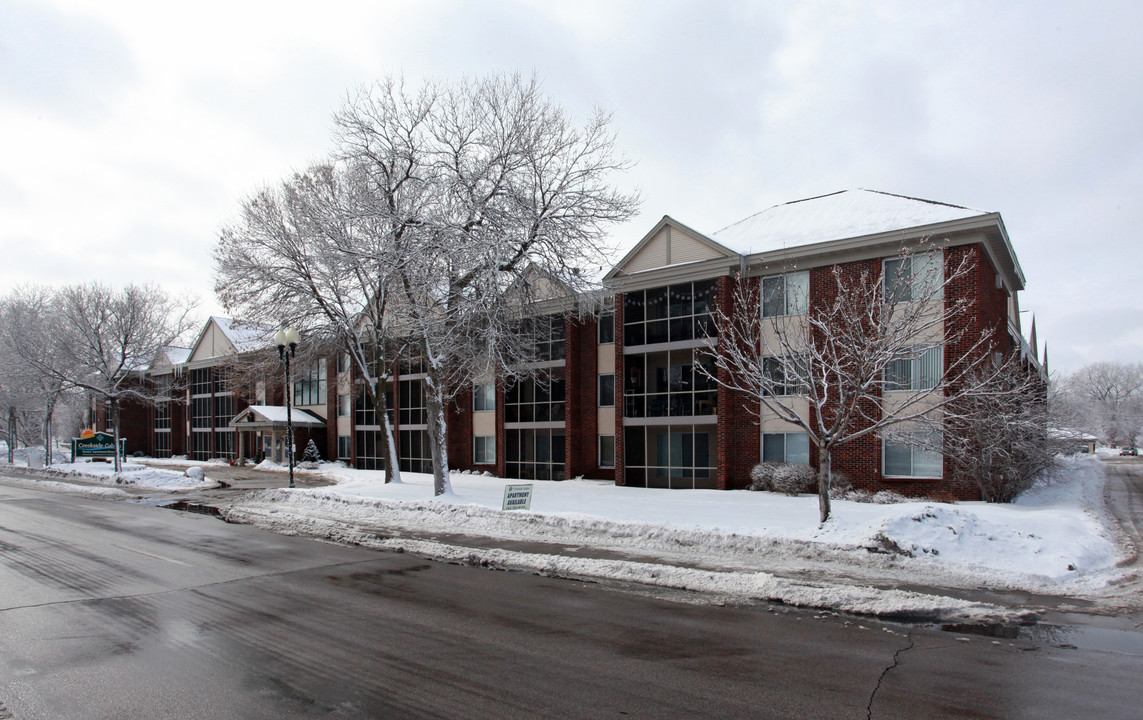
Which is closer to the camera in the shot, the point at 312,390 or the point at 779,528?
the point at 779,528

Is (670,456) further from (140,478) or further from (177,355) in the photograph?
(177,355)

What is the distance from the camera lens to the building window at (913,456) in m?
19.4

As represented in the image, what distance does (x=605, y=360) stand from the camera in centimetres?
2881

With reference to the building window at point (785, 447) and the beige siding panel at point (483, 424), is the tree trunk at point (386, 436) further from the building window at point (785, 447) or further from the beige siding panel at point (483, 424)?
the building window at point (785, 447)

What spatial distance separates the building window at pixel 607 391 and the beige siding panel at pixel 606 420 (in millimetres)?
212

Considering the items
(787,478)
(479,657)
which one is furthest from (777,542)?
(787,478)

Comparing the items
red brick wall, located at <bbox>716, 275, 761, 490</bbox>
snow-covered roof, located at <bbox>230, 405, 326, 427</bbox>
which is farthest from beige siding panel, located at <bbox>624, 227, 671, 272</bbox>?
snow-covered roof, located at <bbox>230, 405, 326, 427</bbox>

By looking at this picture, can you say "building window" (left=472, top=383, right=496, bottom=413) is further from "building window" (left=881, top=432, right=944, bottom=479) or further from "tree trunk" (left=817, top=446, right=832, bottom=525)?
"tree trunk" (left=817, top=446, right=832, bottom=525)

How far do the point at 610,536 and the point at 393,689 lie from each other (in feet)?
28.4

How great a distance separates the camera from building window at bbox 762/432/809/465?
22.5 metres

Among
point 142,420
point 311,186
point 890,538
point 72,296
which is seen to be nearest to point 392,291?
point 311,186

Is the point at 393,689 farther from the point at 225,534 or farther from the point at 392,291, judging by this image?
the point at 392,291

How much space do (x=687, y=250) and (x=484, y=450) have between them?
1496 centimetres

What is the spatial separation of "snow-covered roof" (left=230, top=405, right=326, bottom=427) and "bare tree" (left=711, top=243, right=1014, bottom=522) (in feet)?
94.3
